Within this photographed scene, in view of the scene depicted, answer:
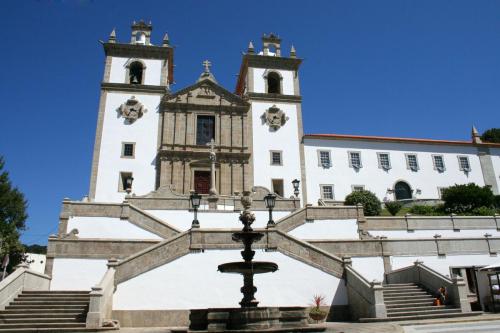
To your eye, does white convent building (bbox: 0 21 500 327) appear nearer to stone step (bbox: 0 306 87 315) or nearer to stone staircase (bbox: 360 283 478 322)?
stone staircase (bbox: 360 283 478 322)

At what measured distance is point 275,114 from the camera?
3534cm

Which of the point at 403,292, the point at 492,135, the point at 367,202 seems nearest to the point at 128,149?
the point at 367,202

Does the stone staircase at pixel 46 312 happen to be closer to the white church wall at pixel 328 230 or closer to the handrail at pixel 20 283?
the handrail at pixel 20 283

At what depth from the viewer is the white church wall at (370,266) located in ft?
57.8

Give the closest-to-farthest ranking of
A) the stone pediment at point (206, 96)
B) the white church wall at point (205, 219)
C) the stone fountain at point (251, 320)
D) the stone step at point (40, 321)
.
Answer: the stone fountain at point (251, 320), the stone step at point (40, 321), the white church wall at point (205, 219), the stone pediment at point (206, 96)

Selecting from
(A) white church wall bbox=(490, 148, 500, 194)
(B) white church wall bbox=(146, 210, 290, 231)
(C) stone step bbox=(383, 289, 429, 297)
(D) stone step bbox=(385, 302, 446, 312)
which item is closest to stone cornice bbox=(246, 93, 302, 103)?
(B) white church wall bbox=(146, 210, 290, 231)

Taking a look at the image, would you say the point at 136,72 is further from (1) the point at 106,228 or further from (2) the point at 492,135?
(2) the point at 492,135

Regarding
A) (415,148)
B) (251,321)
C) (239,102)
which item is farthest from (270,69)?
(251,321)

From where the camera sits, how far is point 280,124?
35156 mm

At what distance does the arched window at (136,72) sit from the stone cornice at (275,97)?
9535 mm

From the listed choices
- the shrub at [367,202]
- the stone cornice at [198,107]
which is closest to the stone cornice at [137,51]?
the stone cornice at [198,107]

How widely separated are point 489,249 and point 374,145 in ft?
59.1

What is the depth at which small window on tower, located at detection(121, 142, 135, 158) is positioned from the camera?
1241 inches

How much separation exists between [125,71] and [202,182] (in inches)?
470
